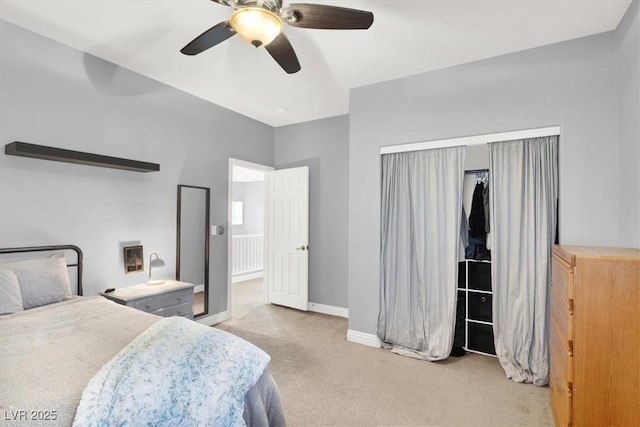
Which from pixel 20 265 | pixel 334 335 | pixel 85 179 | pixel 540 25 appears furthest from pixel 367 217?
pixel 20 265

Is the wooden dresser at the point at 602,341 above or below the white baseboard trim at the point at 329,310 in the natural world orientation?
above

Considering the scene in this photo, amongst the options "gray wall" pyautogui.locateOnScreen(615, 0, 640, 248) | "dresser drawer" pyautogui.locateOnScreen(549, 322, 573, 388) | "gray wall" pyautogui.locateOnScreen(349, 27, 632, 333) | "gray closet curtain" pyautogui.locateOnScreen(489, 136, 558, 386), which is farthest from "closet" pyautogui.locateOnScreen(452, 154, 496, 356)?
"gray wall" pyautogui.locateOnScreen(615, 0, 640, 248)

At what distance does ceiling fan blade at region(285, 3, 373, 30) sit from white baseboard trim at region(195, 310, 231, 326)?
135 inches

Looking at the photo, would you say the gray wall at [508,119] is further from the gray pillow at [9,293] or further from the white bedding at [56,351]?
the gray pillow at [9,293]

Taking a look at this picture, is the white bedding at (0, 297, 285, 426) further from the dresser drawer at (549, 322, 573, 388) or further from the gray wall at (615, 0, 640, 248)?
the gray wall at (615, 0, 640, 248)

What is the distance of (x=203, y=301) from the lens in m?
3.94

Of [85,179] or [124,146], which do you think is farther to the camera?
[124,146]

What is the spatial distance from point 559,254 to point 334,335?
2416mm

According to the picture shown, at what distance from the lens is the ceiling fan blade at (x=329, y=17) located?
5.43 ft

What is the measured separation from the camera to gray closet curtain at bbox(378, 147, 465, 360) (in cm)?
299

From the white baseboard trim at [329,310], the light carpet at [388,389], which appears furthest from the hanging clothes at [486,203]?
the white baseboard trim at [329,310]

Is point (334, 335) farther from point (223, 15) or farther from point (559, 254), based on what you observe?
point (223, 15)

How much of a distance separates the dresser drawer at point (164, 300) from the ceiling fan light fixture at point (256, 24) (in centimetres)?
233

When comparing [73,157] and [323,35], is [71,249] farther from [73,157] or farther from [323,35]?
[323,35]
